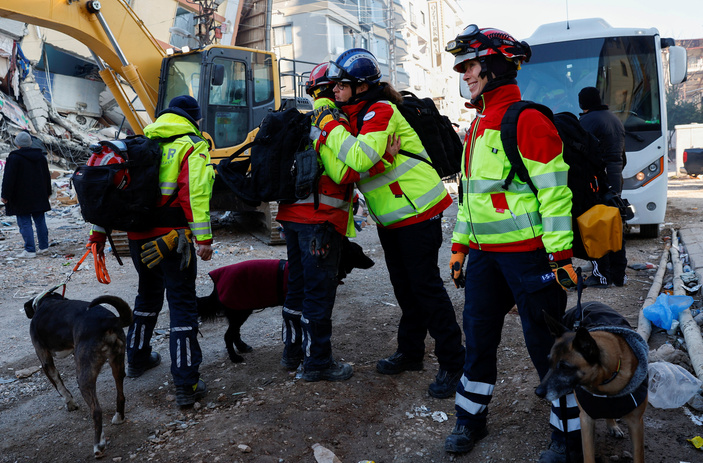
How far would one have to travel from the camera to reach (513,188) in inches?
103

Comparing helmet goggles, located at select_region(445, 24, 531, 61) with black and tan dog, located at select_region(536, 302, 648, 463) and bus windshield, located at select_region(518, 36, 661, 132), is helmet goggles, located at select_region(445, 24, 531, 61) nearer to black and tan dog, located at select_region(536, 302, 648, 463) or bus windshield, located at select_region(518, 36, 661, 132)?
black and tan dog, located at select_region(536, 302, 648, 463)

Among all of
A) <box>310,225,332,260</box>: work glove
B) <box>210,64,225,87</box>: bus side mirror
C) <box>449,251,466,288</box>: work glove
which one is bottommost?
<box>449,251,466,288</box>: work glove

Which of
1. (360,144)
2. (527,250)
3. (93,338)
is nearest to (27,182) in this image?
(93,338)

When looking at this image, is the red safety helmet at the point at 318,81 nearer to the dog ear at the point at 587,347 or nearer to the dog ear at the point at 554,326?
the dog ear at the point at 554,326

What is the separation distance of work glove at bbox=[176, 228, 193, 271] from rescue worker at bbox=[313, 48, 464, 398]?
1.08 metres

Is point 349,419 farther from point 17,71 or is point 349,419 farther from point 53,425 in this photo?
point 17,71

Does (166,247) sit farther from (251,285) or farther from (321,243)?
(321,243)

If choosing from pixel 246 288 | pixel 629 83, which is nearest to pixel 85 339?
pixel 246 288

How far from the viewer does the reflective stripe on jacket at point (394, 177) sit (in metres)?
3.34

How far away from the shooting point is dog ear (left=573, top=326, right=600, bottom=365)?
239 cm

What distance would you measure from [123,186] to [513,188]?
240cm

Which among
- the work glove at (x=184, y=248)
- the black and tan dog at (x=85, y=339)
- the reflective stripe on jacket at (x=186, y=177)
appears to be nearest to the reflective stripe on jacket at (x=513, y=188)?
the reflective stripe on jacket at (x=186, y=177)

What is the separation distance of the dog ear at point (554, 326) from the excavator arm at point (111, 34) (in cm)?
783

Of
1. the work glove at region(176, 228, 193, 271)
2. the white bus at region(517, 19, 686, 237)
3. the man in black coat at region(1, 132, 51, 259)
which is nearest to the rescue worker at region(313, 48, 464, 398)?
the work glove at region(176, 228, 193, 271)
